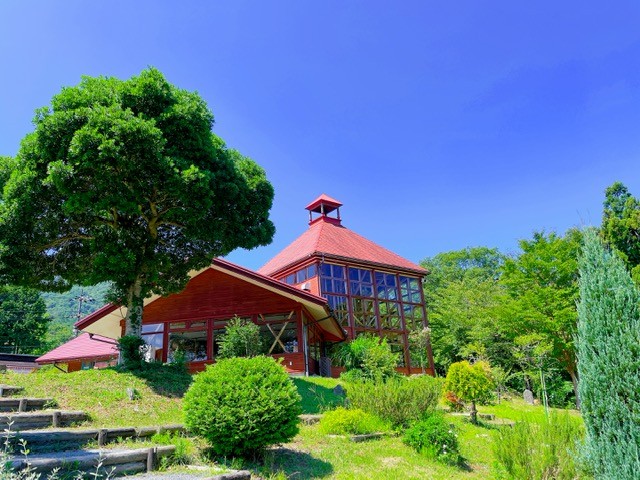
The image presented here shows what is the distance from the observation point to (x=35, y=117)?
1060cm

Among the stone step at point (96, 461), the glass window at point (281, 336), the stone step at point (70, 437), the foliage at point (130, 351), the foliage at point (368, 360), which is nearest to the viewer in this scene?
the stone step at point (96, 461)

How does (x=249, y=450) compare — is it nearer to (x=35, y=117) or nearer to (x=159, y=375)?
(x=159, y=375)

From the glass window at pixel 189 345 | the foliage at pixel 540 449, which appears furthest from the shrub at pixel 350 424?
the glass window at pixel 189 345

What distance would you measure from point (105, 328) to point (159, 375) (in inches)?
426

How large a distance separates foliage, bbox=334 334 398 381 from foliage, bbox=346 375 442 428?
13.7 feet

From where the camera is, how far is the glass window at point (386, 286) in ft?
86.4

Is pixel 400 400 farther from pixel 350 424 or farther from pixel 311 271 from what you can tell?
pixel 311 271

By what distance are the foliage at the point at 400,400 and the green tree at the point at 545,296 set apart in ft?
42.9

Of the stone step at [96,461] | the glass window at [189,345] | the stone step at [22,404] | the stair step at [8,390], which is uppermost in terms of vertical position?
the glass window at [189,345]

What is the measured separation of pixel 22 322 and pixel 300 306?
39197 millimetres

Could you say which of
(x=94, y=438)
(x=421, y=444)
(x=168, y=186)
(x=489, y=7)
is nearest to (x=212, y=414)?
(x=94, y=438)

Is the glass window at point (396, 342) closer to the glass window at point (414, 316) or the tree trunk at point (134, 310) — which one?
the glass window at point (414, 316)

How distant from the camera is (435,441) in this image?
7059 millimetres

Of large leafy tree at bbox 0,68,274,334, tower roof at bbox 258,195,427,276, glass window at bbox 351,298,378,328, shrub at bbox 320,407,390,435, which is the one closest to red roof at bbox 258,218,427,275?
tower roof at bbox 258,195,427,276
